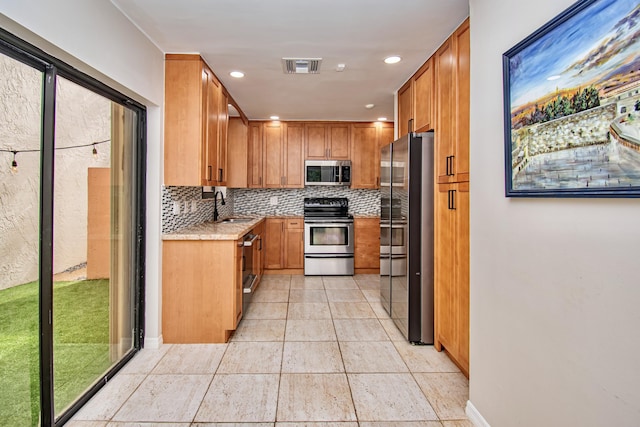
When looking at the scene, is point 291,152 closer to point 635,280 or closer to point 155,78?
point 155,78

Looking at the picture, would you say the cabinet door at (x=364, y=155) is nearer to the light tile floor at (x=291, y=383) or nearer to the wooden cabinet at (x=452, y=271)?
the light tile floor at (x=291, y=383)

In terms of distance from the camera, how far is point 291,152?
18.2 ft

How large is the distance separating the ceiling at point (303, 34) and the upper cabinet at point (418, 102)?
0.10 meters

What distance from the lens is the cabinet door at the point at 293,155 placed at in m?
5.53

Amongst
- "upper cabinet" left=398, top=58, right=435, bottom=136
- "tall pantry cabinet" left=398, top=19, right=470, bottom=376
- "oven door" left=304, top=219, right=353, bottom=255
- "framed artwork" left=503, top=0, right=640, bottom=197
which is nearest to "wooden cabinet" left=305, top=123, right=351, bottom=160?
"oven door" left=304, top=219, right=353, bottom=255

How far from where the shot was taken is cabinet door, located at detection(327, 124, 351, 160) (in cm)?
553

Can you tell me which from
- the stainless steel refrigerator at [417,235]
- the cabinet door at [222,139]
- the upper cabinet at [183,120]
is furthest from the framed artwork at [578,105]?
the cabinet door at [222,139]

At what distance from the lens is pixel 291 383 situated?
231 centimetres

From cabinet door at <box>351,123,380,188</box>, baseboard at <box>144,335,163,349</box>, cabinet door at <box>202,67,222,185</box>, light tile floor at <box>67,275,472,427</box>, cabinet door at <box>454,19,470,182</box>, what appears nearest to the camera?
light tile floor at <box>67,275,472,427</box>

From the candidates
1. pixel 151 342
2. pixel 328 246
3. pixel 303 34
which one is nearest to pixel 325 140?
pixel 328 246

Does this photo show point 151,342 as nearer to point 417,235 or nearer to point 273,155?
point 417,235

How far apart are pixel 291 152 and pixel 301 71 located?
2315 mm

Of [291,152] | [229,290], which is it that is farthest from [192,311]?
[291,152]

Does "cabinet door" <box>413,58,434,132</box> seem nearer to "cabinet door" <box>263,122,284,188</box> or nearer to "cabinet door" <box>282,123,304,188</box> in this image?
"cabinet door" <box>282,123,304,188</box>
